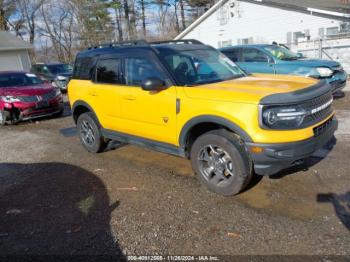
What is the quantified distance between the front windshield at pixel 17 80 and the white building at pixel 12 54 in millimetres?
15509

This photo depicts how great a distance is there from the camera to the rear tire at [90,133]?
5949 millimetres

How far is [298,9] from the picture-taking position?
64.5 ft

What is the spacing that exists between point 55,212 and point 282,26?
2037 centimetres

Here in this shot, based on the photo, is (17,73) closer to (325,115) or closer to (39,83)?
(39,83)

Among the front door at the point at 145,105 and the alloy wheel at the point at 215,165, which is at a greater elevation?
the front door at the point at 145,105

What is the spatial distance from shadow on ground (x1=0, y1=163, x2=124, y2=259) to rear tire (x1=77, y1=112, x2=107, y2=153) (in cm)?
69

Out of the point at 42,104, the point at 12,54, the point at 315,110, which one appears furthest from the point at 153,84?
the point at 12,54

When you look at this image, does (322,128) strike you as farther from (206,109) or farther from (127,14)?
(127,14)

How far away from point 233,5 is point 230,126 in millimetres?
21799

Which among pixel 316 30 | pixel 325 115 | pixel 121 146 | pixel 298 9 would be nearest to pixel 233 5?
pixel 298 9

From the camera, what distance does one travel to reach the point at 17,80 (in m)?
10.4

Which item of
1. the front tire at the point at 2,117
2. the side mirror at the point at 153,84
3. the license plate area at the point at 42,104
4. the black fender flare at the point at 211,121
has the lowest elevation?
the front tire at the point at 2,117

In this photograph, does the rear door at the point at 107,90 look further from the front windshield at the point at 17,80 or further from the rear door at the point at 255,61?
the front windshield at the point at 17,80

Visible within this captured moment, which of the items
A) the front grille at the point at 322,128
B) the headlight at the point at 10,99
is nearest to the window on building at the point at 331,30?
the front grille at the point at 322,128
